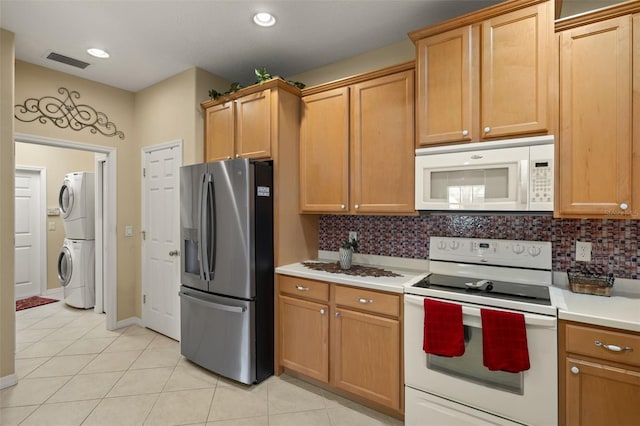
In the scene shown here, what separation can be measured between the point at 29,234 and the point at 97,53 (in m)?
3.71

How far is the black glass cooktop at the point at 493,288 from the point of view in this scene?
1694 mm

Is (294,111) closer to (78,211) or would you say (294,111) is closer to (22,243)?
(78,211)

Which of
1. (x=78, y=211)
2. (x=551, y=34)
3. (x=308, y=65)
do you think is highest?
(x=308, y=65)

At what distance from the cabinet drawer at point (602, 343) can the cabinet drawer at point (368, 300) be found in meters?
0.87

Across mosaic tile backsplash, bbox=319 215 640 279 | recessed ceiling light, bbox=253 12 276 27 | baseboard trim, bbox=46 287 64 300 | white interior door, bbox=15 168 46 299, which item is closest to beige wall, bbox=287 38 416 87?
recessed ceiling light, bbox=253 12 276 27

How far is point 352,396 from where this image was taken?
2305 mm

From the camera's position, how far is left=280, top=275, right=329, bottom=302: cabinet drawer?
7.70 ft

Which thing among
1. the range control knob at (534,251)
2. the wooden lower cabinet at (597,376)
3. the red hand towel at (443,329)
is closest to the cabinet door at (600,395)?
the wooden lower cabinet at (597,376)

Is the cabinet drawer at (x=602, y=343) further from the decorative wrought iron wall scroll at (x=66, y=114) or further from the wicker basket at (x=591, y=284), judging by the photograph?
the decorative wrought iron wall scroll at (x=66, y=114)

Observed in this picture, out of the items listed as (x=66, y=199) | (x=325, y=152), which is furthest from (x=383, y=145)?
(x=66, y=199)

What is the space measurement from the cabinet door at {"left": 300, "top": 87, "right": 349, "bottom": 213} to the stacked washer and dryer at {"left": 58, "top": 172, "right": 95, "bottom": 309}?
136 inches

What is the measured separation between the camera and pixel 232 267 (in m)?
2.50

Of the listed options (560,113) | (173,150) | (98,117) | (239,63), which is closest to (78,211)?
(98,117)

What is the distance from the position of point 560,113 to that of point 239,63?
2.62 m
